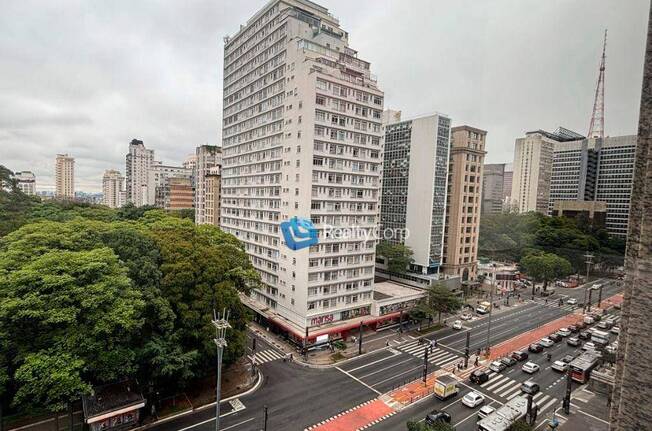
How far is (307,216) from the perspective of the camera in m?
36.7

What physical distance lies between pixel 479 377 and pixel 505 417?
25.1 ft

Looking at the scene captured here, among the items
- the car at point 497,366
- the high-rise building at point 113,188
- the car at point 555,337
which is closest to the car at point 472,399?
the car at point 497,366

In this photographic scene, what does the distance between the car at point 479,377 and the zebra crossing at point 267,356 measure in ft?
62.4

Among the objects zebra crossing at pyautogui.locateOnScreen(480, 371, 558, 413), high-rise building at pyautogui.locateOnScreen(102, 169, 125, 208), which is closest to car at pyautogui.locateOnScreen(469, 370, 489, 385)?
zebra crossing at pyautogui.locateOnScreen(480, 371, 558, 413)

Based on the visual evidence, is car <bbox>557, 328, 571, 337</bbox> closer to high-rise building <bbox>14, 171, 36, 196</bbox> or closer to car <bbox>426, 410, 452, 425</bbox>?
car <bbox>426, 410, 452, 425</bbox>

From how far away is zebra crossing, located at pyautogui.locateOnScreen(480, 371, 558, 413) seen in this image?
2781 cm

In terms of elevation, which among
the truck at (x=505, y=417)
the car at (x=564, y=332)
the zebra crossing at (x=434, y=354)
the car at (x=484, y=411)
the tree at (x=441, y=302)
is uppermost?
the tree at (x=441, y=302)

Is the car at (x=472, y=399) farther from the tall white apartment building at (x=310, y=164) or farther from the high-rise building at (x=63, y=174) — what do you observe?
the high-rise building at (x=63, y=174)

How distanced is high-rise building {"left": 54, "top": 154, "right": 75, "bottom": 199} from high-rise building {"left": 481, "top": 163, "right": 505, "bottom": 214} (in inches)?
8731

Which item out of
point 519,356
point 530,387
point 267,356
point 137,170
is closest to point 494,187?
point 519,356

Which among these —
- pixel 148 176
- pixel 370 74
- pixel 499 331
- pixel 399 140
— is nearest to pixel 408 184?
pixel 399 140

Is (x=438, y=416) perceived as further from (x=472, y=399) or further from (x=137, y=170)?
(x=137, y=170)

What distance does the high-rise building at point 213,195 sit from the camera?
7619cm

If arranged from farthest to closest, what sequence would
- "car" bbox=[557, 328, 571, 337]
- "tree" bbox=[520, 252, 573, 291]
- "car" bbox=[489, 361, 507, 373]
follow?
"tree" bbox=[520, 252, 573, 291]
"car" bbox=[557, 328, 571, 337]
"car" bbox=[489, 361, 507, 373]
